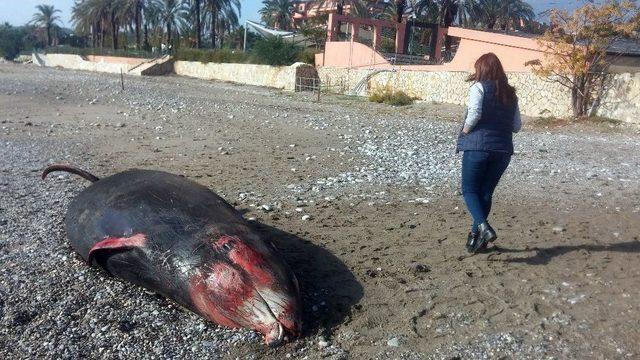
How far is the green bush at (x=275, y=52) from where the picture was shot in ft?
136

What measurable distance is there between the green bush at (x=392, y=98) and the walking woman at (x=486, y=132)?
20.6 metres

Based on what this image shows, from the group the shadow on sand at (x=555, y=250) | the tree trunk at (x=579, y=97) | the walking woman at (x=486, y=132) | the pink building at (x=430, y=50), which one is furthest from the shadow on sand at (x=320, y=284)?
the pink building at (x=430, y=50)

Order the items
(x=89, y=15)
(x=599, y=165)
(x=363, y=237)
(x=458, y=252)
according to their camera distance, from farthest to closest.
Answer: (x=89, y=15) → (x=599, y=165) → (x=363, y=237) → (x=458, y=252)

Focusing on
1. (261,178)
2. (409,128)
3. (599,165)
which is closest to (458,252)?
(261,178)

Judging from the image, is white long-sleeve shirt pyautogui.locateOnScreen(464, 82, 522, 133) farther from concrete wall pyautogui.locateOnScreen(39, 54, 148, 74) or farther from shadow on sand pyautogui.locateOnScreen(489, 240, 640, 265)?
concrete wall pyautogui.locateOnScreen(39, 54, 148, 74)

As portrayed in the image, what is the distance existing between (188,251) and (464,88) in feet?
70.6

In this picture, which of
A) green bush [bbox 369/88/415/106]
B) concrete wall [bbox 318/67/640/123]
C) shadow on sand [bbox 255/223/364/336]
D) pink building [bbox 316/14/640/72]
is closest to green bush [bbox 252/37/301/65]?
pink building [bbox 316/14/640/72]

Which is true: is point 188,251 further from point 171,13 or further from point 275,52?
point 171,13

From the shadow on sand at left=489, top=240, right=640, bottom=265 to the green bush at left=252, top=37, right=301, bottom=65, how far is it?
37199mm

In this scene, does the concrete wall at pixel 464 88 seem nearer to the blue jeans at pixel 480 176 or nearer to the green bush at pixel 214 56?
the green bush at pixel 214 56

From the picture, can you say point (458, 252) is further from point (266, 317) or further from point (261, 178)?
point (261, 178)

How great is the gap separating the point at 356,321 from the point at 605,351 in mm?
1540

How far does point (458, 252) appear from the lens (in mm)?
5223

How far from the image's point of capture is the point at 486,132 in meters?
4.86
